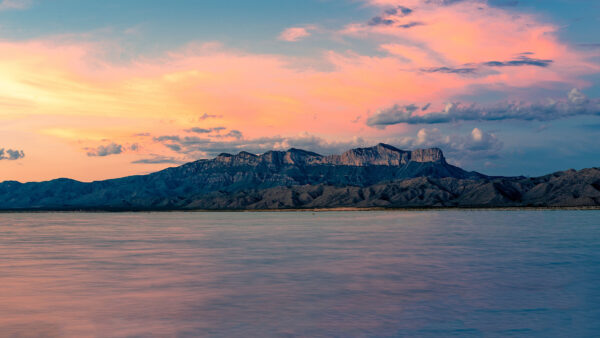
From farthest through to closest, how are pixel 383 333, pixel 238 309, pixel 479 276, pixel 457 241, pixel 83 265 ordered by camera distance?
pixel 457 241
pixel 83 265
pixel 479 276
pixel 238 309
pixel 383 333

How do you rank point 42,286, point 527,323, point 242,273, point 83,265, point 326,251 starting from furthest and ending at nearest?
point 326,251, point 83,265, point 242,273, point 42,286, point 527,323

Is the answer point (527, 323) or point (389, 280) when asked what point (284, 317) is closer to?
point (527, 323)

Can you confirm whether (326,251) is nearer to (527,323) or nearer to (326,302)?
(326,302)

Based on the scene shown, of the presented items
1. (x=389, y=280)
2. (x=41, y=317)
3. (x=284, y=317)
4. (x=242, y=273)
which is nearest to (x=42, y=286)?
(x=41, y=317)

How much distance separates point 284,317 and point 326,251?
1575 inches

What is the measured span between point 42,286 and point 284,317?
858 inches

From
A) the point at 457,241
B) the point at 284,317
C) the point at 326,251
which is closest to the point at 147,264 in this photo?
the point at 326,251

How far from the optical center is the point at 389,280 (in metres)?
42.4

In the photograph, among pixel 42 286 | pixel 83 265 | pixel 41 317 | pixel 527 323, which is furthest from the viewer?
pixel 83 265

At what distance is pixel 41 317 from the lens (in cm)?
2961

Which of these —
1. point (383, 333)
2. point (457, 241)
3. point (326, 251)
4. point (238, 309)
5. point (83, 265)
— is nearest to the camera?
point (383, 333)

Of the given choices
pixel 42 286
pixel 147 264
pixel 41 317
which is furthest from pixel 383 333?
pixel 147 264

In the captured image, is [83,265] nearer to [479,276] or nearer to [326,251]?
[326,251]

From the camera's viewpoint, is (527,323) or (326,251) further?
(326,251)
